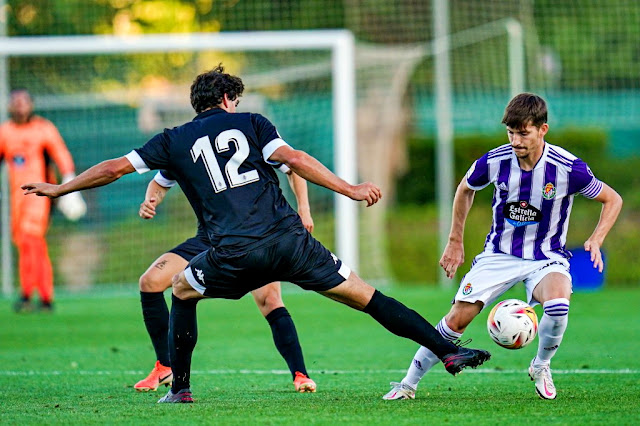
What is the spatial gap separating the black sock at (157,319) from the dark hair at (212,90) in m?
1.47

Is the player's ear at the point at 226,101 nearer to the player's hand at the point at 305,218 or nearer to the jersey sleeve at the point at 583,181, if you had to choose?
the player's hand at the point at 305,218

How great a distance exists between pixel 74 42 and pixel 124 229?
3.16 meters

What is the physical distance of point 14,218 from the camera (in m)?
13.5

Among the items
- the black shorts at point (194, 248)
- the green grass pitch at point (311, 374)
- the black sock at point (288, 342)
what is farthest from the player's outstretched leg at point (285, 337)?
the black shorts at point (194, 248)

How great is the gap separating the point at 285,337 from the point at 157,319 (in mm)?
846

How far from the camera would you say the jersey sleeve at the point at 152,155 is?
230 inches

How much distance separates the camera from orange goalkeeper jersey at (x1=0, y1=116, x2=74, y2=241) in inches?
519

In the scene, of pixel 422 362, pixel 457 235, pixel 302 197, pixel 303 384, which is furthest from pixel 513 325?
pixel 302 197

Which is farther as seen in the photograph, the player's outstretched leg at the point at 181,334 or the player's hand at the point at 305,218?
the player's hand at the point at 305,218

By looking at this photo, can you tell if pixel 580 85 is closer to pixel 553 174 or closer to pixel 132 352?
pixel 132 352

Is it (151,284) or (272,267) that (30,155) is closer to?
(151,284)

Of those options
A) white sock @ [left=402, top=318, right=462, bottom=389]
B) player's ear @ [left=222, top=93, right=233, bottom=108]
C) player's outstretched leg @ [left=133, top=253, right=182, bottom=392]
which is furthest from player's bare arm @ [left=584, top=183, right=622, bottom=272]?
player's outstretched leg @ [left=133, top=253, right=182, bottom=392]

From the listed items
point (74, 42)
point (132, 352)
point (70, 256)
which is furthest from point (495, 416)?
point (70, 256)

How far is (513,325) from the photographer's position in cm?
610
